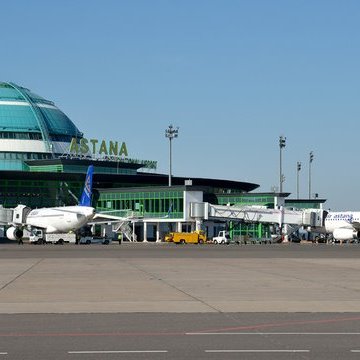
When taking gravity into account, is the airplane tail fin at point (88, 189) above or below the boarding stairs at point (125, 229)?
above

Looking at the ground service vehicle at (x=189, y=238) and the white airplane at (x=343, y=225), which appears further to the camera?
the white airplane at (x=343, y=225)

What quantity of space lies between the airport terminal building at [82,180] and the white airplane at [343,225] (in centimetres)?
1687

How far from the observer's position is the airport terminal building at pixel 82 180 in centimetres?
15962

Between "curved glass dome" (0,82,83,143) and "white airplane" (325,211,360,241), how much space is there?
74552mm

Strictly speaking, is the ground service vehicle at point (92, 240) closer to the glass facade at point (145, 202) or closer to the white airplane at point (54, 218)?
the white airplane at point (54, 218)

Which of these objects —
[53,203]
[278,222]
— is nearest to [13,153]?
[53,203]

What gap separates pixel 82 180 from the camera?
176 meters

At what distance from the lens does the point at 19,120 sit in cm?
19112
